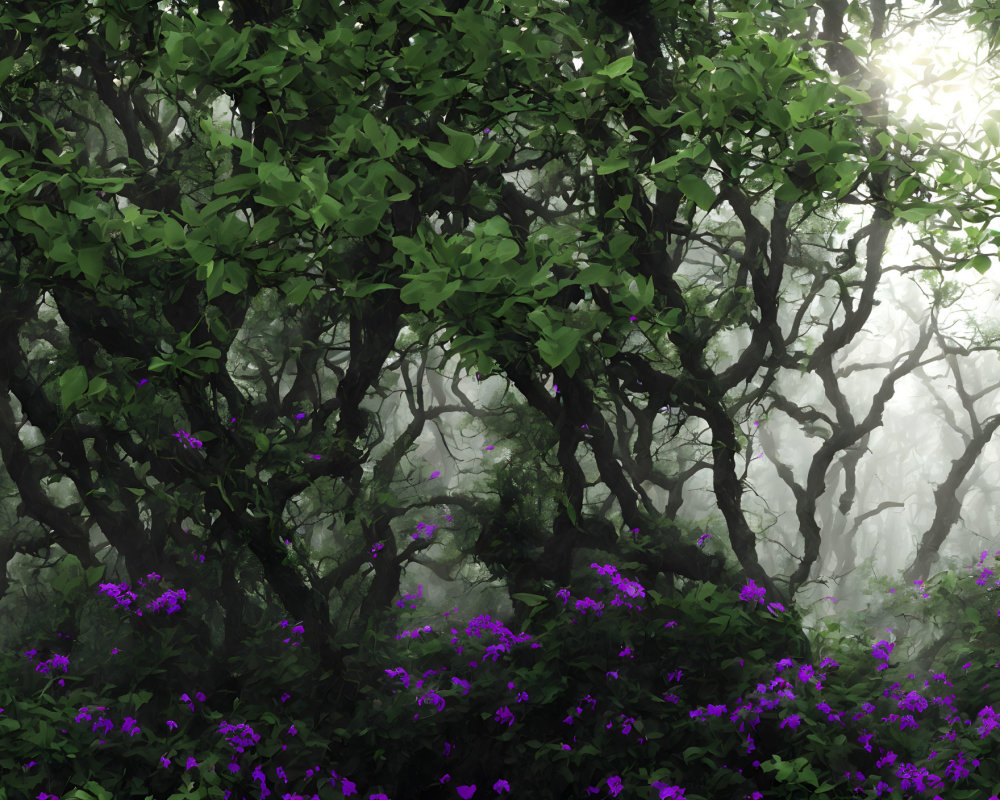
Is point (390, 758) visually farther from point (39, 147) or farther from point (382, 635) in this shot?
point (39, 147)

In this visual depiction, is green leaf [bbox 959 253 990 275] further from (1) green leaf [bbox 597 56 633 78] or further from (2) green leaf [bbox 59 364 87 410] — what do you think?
(2) green leaf [bbox 59 364 87 410]

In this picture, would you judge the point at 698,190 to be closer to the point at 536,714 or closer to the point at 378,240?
the point at 378,240

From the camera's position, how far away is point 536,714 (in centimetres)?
431

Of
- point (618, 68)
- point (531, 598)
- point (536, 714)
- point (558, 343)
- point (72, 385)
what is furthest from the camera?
point (531, 598)

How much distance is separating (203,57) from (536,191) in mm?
2204

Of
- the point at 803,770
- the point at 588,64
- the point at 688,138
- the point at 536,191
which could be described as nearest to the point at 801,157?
the point at 688,138

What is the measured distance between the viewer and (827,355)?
5344mm

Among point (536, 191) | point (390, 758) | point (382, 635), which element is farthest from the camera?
point (536, 191)

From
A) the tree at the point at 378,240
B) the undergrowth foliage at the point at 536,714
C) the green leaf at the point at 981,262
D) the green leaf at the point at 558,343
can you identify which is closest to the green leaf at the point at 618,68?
the tree at the point at 378,240

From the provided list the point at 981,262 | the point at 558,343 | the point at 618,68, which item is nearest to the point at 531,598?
the point at 558,343

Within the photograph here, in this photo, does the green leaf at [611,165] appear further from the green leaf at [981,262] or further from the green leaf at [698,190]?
the green leaf at [981,262]

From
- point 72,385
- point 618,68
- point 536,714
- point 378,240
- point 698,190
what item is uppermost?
point 618,68

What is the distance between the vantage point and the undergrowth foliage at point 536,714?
4008 mm

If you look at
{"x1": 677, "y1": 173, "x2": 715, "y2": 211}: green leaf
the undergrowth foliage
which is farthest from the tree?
the undergrowth foliage
